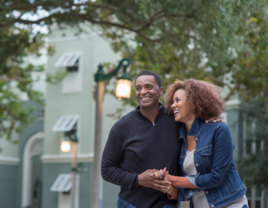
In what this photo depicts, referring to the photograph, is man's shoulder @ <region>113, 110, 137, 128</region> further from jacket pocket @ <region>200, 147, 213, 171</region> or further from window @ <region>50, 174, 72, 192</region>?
window @ <region>50, 174, 72, 192</region>

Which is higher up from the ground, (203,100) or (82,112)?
(82,112)

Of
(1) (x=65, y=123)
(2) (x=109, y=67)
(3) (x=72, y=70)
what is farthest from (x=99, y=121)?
(3) (x=72, y=70)

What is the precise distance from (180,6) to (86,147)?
14320 mm

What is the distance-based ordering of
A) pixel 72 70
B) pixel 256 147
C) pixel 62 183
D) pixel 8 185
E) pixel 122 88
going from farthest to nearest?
pixel 8 185 < pixel 72 70 < pixel 62 183 < pixel 256 147 < pixel 122 88

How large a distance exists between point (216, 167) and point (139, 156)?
68cm

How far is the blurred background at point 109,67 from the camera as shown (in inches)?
330

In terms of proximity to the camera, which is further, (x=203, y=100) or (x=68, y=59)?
(x=68, y=59)

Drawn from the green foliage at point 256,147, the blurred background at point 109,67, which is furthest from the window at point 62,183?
the green foliage at point 256,147

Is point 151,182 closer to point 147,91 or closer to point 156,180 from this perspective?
point 156,180

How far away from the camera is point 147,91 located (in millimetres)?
3758

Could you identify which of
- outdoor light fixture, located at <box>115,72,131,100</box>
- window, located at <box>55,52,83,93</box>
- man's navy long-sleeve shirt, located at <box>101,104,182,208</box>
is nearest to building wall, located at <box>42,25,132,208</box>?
window, located at <box>55,52,83,93</box>

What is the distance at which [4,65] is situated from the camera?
1148 cm

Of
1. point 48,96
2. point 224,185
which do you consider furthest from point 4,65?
point 48,96

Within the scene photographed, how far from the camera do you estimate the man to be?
351cm
